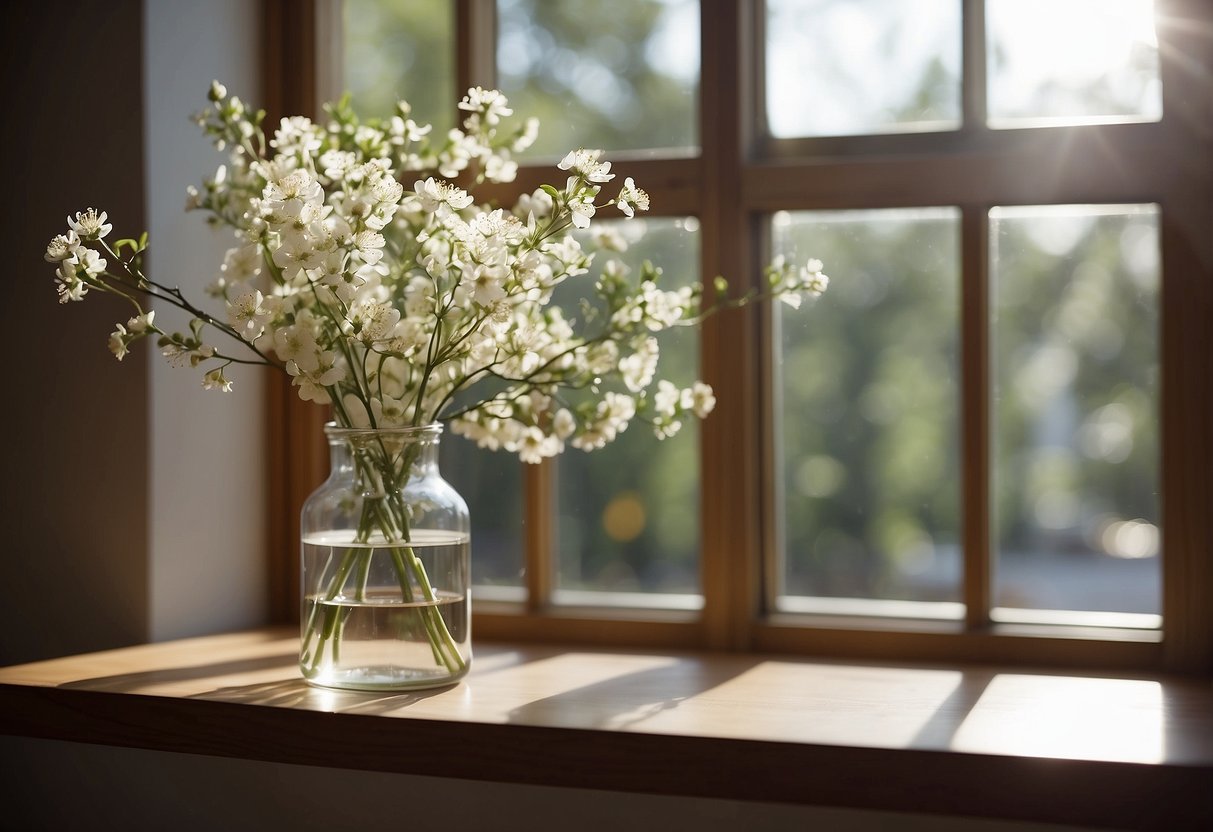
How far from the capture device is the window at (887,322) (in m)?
1.69

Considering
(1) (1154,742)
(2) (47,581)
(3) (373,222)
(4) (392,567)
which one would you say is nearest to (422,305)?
(3) (373,222)

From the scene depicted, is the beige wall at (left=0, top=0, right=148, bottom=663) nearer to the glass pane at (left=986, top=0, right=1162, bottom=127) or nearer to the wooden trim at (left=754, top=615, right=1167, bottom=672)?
the wooden trim at (left=754, top=615, right=1167, bottom=672)

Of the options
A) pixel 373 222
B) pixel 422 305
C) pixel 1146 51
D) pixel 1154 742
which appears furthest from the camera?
pixel 1146 51

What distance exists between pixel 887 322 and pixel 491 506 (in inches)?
27.9

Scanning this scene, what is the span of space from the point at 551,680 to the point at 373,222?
0.65 meters

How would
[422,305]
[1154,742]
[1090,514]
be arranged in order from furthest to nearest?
[1090,514]
[422,305]
[1154,742]

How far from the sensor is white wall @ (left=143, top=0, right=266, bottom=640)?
182 centimetres

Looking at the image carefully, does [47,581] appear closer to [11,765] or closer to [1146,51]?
[11,765]

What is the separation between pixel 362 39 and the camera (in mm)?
2059

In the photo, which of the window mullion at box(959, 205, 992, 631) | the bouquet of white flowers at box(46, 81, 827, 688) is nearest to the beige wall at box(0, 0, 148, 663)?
the bouquet of white flowers at box(46, 81, 827, 688)

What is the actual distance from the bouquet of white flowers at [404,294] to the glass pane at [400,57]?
0.31 metres

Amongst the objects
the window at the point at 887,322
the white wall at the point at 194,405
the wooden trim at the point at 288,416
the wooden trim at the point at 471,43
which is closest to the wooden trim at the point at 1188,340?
the window at the point at 887,322

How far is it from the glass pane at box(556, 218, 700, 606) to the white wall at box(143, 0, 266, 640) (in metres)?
0.52

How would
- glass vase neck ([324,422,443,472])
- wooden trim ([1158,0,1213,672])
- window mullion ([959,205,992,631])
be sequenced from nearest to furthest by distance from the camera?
glass vase neck ([324,422,443,472]) → wooden trim ([1158,0,1213,672]) → window mullion ([959,205,992,631])
